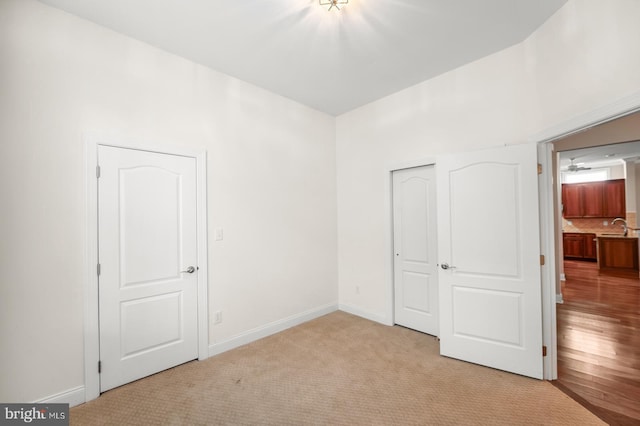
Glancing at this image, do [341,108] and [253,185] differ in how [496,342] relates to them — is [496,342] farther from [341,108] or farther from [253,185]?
[341,108]

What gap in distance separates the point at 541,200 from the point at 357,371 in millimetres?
2321

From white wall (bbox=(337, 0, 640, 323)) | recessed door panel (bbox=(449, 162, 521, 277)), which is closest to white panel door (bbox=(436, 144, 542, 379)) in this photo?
recessed door panel (bbox=(449, 162, 521, 277))

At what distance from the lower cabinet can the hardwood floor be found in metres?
3.24

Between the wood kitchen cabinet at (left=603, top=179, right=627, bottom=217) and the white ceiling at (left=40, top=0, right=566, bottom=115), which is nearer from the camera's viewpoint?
the white ceiling at (left=40, top=0, right=566, bottom=115)

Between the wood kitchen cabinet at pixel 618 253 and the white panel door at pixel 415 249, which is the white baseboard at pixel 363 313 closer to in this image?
the white panel door at pixel 415 249

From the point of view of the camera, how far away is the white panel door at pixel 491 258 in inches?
93.9

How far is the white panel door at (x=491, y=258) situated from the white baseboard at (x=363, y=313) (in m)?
0.93

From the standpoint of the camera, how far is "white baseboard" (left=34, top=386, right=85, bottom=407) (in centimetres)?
197

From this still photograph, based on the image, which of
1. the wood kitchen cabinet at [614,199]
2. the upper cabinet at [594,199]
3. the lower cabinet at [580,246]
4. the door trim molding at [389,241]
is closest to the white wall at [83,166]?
the door trim molding at [389,241]

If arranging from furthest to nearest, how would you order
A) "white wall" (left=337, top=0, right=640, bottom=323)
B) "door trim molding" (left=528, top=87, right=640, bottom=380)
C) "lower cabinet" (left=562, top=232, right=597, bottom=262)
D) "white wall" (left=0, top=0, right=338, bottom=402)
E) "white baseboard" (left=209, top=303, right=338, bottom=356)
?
"lower cabinet" (left=562, top=232, right=597, bottom=262), "white baseboard" (left=209, top=303, right=338, bottom=356), "door trim molding" (left=528, top=87, right=640, bottom=380), "white wall" (left=0, top=0, right=338, bottom=402), "white wall" (left=337, top=0, right=640, bottom=323)

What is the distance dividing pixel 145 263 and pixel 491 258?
329 centimetres

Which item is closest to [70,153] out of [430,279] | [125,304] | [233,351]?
[125,304]

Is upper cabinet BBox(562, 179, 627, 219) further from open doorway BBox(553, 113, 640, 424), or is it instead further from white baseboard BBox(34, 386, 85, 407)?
white baseboard BBox(34, 386, 85, 407)

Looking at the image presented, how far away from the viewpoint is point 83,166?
215 cm
